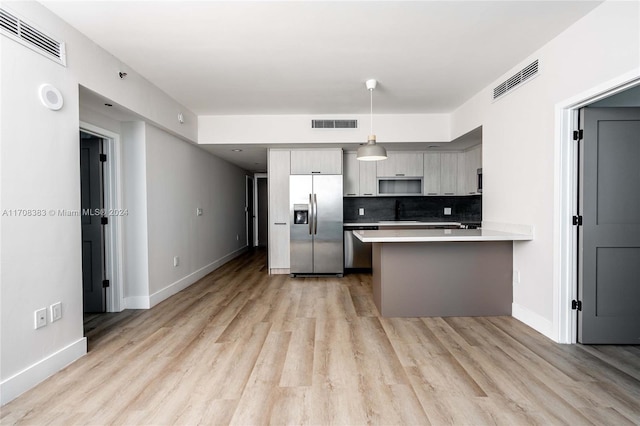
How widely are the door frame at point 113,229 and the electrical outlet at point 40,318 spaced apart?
1.56 m

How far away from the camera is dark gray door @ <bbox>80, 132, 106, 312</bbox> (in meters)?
→ 3.63

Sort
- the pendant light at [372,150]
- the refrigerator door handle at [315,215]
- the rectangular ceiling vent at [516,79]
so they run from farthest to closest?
the refrigerator door handle at [315,215] < the pendant light at [372,150] < the rectangular ceiling vent at [516,79]

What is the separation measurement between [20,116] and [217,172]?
4293mm

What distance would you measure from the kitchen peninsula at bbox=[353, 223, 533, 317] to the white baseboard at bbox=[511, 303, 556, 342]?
10 centimetres

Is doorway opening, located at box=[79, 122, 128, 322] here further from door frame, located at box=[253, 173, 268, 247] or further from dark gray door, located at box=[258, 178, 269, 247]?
dark gray door, located at box=[258, 178, 269, 247]

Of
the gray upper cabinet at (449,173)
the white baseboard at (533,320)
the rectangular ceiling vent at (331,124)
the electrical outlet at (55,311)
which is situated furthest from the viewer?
the gray upper cabinet at (449,173)

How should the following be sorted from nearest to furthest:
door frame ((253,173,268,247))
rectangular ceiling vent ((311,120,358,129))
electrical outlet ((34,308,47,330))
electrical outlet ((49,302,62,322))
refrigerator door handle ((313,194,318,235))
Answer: electrical outlet ((34,308,47,330)) → electrical outlet ((49,302,62,322)) → rectangular ceiling vent ((311,120,358,129)) → refrigerator door handle ((313,194,318,235)) → door frame ((253,173,268,247))

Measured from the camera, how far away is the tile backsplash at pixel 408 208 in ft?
20.7

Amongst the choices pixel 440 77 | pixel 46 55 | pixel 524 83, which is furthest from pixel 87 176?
pixel 524 83

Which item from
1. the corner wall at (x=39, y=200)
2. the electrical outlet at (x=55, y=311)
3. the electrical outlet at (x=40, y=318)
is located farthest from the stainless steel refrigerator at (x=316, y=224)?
the electrical outlet at (x=40, y=318)

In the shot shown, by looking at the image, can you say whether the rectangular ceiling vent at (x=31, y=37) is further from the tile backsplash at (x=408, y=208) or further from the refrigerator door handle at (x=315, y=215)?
the tile backsplash at (x=408, y=208)

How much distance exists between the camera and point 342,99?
4355 mm

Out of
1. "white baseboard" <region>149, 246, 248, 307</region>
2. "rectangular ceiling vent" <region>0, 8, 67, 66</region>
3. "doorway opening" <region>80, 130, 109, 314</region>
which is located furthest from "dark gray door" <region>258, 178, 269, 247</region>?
"rectangular ceiling vent" <region>0, 8, 67, 66</region>

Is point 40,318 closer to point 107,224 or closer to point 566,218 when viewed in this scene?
point 107,224
